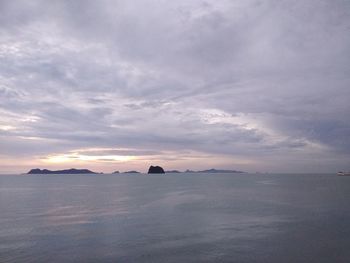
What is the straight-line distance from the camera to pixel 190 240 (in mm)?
37812

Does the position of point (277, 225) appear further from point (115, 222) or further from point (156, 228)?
point (115, 222)

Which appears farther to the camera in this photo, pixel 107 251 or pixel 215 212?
pixel 215 212

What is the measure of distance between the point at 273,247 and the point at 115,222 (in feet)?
84.3

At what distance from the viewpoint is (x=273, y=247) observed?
1371 inches

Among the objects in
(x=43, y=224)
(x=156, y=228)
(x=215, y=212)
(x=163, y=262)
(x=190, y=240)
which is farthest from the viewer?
(x=215, y=212)

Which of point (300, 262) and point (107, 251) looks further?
point (107, 251)

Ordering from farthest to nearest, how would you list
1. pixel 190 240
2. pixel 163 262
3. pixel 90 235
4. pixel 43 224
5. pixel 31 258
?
1. pixel 43 224
2. pixel 90 235
3. pixel 190 240
4. pixel 31 258
5. pixel 163 262

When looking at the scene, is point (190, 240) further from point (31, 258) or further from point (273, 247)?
point (31, 258)

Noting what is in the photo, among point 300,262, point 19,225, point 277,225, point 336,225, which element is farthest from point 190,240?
point 19,225

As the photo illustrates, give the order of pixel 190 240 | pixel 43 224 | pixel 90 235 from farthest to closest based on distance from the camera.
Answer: pixel 43 224, pixel 90 235, pixel 190 240

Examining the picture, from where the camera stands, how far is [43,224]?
163ft

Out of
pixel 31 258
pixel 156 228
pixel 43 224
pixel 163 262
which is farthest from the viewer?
pixel 43 224

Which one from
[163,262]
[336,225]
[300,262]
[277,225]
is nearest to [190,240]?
[163,262]

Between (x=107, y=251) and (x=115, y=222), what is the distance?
55.5ft
